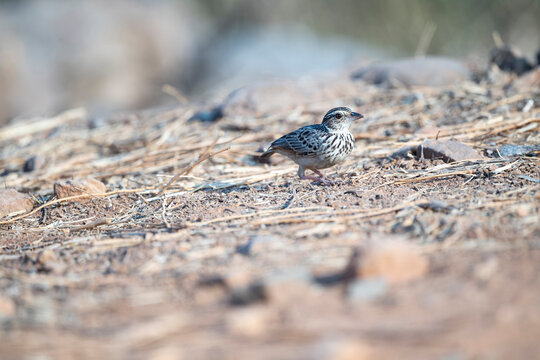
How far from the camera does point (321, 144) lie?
5.34 meters

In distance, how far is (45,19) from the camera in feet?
44.3

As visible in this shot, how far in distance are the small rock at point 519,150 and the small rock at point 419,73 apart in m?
2.77

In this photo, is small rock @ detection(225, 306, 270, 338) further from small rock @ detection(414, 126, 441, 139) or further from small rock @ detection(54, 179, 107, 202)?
small rock @ detection(414, 126, 441, 139)

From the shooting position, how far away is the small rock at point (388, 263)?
2777 millimetres

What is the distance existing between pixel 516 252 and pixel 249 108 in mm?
5008

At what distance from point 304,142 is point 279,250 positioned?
2214mm

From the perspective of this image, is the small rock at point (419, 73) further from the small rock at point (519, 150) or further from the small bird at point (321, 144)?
the small rock at point (519, 150)

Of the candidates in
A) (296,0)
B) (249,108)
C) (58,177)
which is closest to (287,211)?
(58,177)

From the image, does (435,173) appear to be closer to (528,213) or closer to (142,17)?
(528,213)

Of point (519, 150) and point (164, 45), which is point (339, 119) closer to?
point (519, 150)

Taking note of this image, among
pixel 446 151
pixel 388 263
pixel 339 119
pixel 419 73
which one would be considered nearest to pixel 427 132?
pixel 446 151

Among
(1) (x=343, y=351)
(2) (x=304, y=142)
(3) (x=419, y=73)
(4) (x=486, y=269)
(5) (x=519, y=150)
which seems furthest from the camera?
(3) (x=419, y=73)

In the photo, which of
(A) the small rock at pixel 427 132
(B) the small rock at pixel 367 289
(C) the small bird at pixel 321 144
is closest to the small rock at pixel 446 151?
(A) the small rock at pixel 427 132

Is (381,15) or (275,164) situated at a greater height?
(381,15)
